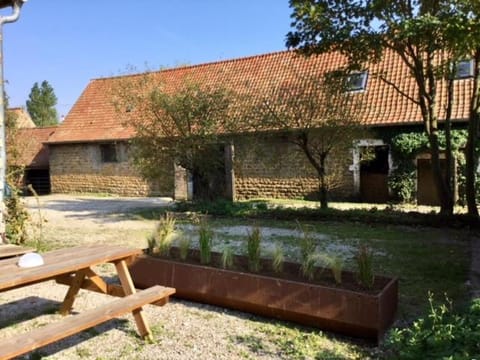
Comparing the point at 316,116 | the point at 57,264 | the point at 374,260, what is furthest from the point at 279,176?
the point at 57,264

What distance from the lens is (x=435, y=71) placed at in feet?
29.9

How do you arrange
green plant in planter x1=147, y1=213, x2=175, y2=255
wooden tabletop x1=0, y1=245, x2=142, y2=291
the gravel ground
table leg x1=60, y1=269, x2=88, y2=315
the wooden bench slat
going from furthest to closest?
green plant in planter x1=147, y1=213, x2=175, y2=255 → table leg x1=60, y1=269, x2=88, y2=315 → the gravel ground → wooden tabletop x1=0, y1=245, x2=142, y2=291 → the wooden bench slat

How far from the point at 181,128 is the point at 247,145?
1942 mm

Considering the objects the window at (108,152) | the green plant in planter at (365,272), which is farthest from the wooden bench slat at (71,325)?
the window at (108,152)

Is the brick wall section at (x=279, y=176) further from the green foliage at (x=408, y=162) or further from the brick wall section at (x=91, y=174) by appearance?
the brick wall section at (x=91, y=174)

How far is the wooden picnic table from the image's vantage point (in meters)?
2.61

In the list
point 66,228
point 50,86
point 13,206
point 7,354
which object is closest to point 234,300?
point 7,354

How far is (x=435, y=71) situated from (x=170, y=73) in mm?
13738

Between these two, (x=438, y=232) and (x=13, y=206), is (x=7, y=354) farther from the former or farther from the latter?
(x=438, y=232)

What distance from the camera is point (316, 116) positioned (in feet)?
33.8

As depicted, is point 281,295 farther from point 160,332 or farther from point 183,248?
point 183,248

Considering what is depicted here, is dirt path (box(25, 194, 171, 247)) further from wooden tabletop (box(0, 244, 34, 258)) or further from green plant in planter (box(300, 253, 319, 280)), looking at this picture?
green plant in planter (box(300, 253, 319, 280))

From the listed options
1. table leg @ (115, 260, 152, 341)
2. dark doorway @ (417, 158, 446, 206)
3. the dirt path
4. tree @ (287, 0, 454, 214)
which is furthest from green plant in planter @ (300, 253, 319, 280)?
dark doorway @ (417, 158, 446, 206)

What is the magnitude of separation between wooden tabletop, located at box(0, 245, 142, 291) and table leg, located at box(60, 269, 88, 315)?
12.9 inches
